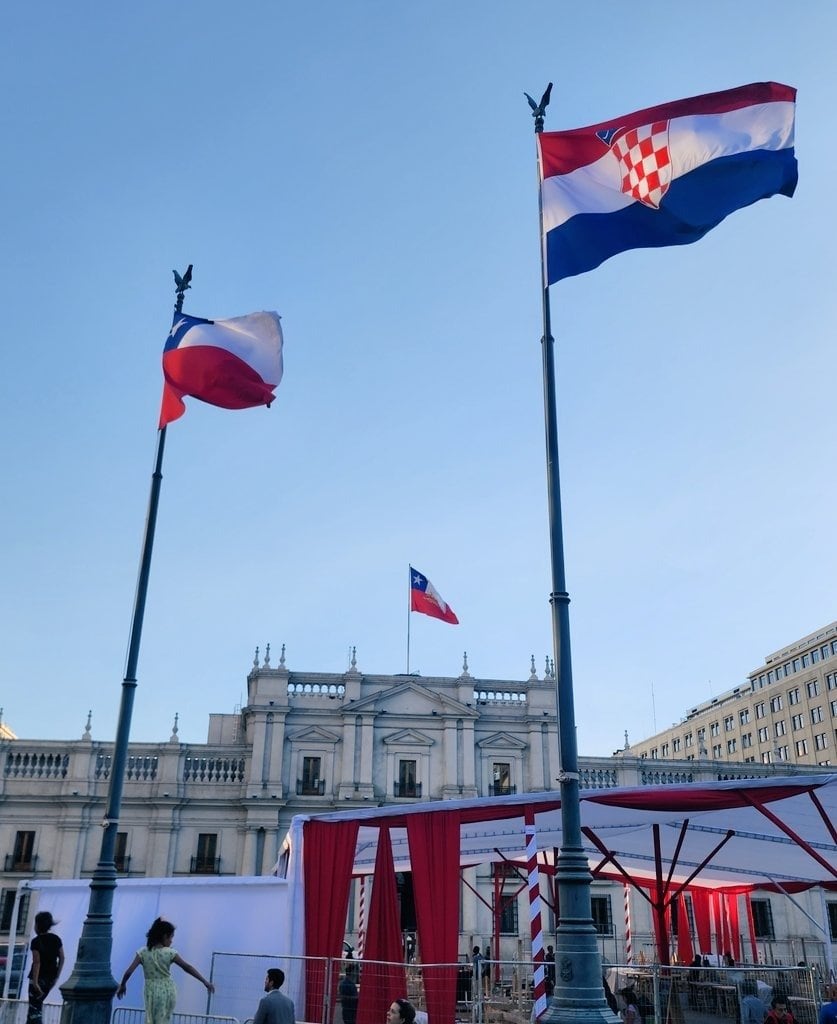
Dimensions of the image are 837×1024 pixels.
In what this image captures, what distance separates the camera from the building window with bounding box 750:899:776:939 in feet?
136

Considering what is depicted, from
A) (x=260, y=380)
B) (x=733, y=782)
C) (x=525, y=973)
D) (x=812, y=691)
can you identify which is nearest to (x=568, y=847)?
(x=733, y=782)

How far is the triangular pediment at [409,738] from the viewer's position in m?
42.6

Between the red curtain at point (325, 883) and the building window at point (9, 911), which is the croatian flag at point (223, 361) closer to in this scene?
the red curtain at point (325, 883)

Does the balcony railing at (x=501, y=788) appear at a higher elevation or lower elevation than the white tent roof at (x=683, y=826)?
higher

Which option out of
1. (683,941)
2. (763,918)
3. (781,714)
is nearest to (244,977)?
(683,941)

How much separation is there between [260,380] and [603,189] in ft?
22.5

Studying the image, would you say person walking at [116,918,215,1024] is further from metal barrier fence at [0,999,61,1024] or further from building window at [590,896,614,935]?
building window at [590,896,614,935]

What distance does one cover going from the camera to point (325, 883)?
14.7 meters

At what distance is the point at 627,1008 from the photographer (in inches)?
622

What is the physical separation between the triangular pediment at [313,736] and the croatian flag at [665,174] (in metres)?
34.6

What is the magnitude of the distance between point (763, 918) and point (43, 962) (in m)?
39.8

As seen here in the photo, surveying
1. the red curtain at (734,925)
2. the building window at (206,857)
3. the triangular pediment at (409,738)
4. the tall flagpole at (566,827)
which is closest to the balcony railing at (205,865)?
the building window at (206,857)

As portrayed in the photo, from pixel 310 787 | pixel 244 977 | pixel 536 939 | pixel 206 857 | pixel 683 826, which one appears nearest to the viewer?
pixel 536 939

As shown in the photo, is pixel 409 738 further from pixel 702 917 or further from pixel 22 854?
pixel 22 854
